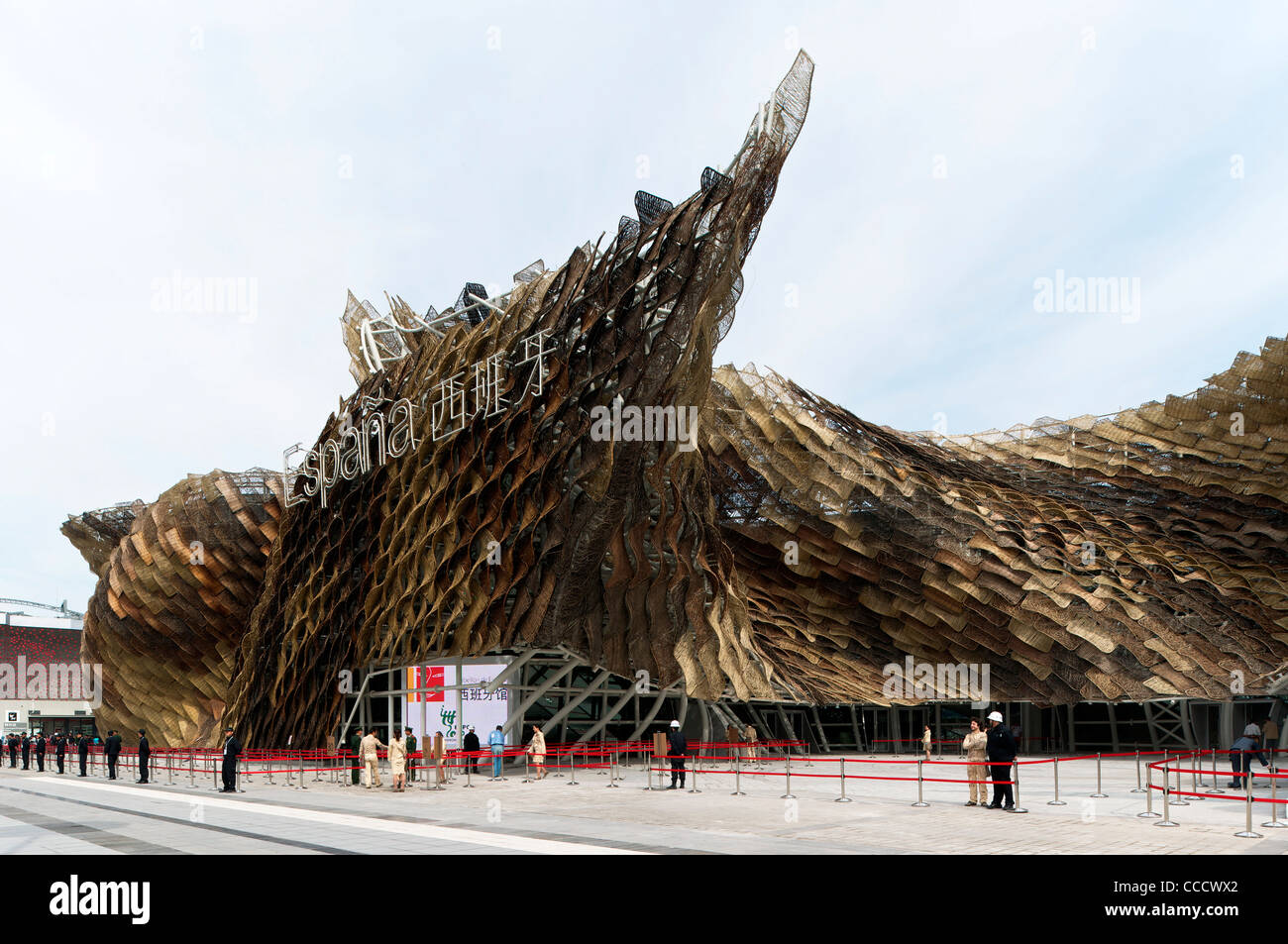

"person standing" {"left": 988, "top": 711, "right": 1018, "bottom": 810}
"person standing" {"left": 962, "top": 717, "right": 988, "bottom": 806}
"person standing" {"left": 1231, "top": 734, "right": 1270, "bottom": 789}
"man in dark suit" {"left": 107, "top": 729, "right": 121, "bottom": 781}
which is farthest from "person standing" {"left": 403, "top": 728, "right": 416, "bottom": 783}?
"person standing" {"left": 1231, "top": 734, "right": 1270, "bottom": 789}

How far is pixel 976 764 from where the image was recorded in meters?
19.7

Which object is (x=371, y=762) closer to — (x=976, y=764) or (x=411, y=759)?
(x=411, y=759)

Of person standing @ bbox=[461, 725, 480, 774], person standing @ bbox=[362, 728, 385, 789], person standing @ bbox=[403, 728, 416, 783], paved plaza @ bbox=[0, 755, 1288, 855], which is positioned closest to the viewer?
paved plaza @ bbox=[0, 755, 1288, 855]

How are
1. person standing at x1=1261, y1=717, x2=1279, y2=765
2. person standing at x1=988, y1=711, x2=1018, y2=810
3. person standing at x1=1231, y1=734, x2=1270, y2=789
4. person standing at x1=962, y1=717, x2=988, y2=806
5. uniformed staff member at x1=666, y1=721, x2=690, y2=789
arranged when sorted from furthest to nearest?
person standing at x1=1261, y1=717, x2=1279, y2=765
uniformed staff member at x1=666, y1=721, x2=690, y2=789
person standing at x1=1231, y1=734, x2=1270, y2=789
person standing at x1=962, y1=717, x2=988, y2=806
person standing at x1=988, y1=711, x2=1018, y2=810

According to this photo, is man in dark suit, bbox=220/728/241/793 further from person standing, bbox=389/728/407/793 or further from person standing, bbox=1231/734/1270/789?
person standing, bbox=1231/734/1270/789

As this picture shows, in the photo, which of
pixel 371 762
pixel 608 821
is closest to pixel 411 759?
pixel 371 762

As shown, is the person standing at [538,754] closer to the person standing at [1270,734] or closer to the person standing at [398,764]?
the person standing at [398,764]

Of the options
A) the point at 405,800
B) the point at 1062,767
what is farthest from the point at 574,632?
the point at 1062,767

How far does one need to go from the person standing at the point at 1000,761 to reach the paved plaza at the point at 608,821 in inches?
18.3

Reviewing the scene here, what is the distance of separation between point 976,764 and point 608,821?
7140 mm

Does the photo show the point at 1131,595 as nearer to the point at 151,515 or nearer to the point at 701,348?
the point at 701,348

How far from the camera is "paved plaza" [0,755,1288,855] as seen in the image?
45.5 feet

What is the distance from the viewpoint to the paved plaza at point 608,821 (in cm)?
1388

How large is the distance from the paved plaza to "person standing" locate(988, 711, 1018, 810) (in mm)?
464
